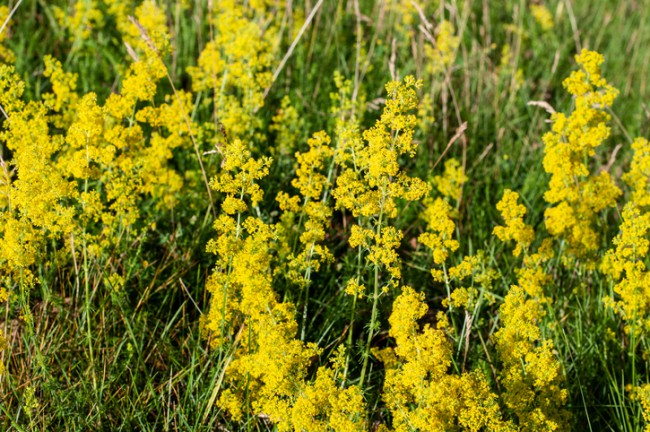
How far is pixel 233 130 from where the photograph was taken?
4254 millimetres

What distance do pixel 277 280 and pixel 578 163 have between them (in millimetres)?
1626

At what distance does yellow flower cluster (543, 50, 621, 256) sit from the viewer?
A: 381 cm

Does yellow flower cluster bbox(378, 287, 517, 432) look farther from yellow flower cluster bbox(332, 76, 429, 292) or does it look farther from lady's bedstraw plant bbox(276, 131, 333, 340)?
lady's bedstraw plant bbox(276, 131, 333, 340)

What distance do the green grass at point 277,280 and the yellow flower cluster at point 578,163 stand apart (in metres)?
0.30

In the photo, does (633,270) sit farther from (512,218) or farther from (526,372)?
(526,372)

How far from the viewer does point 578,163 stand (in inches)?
154

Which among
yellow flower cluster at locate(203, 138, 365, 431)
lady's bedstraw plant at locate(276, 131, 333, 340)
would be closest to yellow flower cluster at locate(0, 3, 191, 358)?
yellow flower cluster at locate(203, 138, 365, 431)

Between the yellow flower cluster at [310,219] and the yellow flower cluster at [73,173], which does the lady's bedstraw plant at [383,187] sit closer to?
the yellow flower cluster at [310,219]

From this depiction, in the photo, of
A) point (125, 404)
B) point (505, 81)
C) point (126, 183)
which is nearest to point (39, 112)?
point (126, 183)

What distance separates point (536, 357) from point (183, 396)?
1500 millimetres

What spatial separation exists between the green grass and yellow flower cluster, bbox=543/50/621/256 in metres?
0.30

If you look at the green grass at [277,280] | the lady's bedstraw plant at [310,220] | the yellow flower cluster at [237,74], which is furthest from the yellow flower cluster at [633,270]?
the yellow flower cluster at [237,74]

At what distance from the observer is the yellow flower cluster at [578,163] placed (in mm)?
3814

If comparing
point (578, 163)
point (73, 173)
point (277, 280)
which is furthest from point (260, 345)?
point (578, 163)
